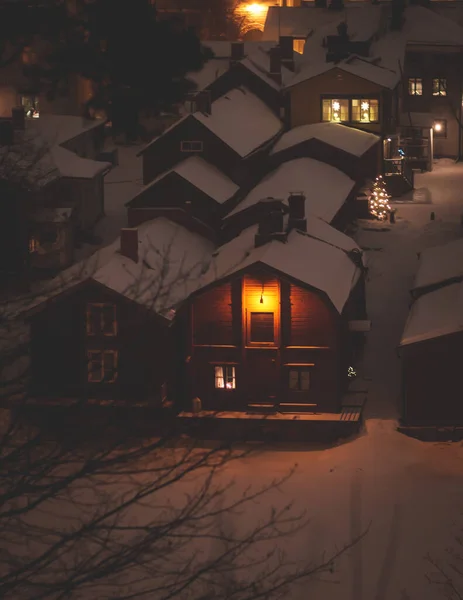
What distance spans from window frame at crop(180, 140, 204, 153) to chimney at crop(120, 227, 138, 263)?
1251 centimetres

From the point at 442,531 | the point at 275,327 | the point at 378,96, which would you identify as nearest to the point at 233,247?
the point at 275,327

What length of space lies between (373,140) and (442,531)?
960 inches

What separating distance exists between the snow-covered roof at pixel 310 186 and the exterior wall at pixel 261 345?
27.8ft

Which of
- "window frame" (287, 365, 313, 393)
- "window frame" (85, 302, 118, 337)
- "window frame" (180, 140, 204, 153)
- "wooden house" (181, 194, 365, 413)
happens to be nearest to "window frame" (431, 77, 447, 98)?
"window frame" (180, 140, 204, 153)

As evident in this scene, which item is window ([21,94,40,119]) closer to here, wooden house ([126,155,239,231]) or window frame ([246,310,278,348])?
wooden house ([126,155,239,231])

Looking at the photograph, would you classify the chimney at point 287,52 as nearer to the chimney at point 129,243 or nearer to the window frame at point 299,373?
the chimney at point 129,243

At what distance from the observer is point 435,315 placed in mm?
36562

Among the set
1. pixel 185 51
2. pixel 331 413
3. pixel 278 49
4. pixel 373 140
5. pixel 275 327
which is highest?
pixel 278 49

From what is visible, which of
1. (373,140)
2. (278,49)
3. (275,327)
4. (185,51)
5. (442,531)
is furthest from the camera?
(278,49)

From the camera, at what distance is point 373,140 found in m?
50.7

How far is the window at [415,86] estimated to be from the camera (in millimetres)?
60125

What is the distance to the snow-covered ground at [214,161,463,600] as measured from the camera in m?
27.9

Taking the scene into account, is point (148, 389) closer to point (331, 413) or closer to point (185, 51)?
point (331, 413)

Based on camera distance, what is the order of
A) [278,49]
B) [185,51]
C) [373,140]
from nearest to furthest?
[185,51]
[373,140]
[278,49]
